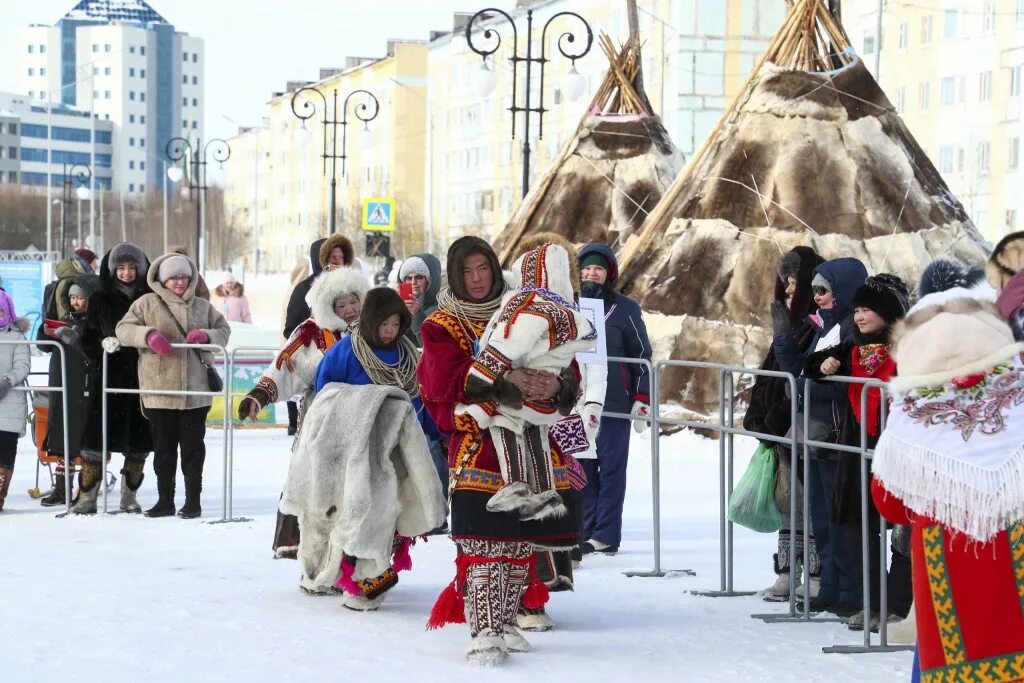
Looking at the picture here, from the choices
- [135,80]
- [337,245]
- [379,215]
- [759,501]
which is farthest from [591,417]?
[135,80]

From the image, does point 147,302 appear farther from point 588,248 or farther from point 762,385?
point 762,385

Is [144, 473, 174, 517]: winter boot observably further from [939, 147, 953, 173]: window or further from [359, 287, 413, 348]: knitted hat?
[939, 147, 953, 173]: window

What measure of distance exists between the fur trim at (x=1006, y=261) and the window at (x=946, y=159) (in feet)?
141

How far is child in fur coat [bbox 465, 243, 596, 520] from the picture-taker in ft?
20.7

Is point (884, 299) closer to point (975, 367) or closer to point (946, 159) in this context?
point (975, 367)

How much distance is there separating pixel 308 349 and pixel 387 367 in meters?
1.11

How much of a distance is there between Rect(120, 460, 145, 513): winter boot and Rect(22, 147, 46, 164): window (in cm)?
15920

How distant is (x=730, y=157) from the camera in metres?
16.0

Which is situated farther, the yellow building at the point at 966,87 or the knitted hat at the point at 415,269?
the yellow building at the point at 966,87

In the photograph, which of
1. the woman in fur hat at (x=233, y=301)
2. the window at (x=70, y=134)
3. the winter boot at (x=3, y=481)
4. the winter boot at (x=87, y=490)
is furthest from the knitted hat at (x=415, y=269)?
the window at (x=70, y=134)

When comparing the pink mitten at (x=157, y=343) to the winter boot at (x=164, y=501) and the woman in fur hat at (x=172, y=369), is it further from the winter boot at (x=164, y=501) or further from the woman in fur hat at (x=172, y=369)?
the winter boot at (x=164, y=501)

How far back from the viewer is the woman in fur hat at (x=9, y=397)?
10.9m

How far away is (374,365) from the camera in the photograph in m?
7.65

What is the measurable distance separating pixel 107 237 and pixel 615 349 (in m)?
110
